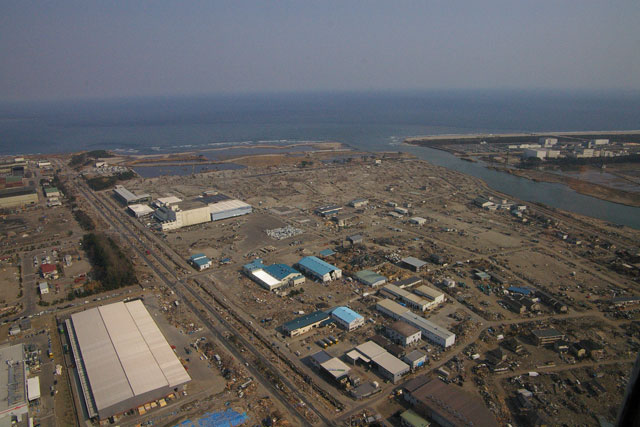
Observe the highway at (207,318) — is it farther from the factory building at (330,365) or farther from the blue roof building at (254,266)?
the blue roof building at (254,266)

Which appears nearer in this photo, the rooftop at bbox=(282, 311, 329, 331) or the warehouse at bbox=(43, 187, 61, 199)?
the rooftop at bbox=(282, 311, 329, 331)

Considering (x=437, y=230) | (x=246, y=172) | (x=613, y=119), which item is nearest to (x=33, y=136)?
(x=246, y=172)

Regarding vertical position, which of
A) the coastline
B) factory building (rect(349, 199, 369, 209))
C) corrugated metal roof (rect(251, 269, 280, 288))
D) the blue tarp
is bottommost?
the blue tarp

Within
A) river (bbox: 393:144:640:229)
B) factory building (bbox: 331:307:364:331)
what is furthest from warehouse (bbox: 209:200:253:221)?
river (bbox: 393:144:640:229)

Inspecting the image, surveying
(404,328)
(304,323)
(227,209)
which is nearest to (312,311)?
(304,323)

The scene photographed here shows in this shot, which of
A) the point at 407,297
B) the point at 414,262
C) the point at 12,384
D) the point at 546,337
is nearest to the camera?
the point at 12,384

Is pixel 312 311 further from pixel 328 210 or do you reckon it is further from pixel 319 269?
pixel 328 210

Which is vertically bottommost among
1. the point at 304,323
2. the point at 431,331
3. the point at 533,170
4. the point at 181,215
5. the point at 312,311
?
the point at 312,311

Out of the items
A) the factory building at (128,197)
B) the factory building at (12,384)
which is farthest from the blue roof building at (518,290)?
the factory building at (128,197)

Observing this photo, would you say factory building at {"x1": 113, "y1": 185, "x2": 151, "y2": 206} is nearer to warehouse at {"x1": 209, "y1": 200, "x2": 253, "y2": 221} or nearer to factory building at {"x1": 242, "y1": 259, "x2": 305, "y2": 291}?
warehouse at {"x1": 209, "y1": 200, "x2": 253, "y2": 221}
